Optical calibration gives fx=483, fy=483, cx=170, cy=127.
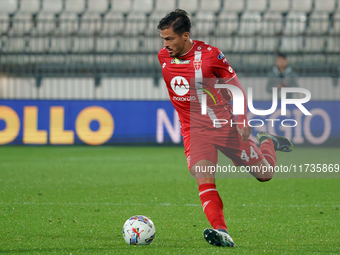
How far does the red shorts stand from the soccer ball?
0.56m

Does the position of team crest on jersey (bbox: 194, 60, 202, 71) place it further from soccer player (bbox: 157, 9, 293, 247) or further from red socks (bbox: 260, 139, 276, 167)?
red socks (bbox: 260, 139, 276, 167)

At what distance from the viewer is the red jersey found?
3.71 m

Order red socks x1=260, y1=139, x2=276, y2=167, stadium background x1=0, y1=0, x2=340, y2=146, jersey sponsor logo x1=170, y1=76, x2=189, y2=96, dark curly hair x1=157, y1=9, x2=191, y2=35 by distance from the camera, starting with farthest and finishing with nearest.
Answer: stadium background x1=0, y1=0, x2=340, y2=146 → red socks x1=260, y1=139, x2=276, y2=167 → jersey sponsor logo x1=170, y1=76, x2=189, y2=96 → dark curly hair x1=157, y1=9, x2=191, y2=35

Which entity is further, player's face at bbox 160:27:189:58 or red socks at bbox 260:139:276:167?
red socks at bbox 260:139:276:167

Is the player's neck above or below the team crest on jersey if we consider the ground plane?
above

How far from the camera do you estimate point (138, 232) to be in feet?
11.5

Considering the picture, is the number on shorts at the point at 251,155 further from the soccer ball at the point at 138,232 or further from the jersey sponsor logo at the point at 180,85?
the soccer ball at the point at 138,232

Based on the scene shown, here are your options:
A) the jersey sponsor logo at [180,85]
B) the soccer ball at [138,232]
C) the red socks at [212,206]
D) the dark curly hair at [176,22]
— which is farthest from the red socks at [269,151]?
the dark curly hair at [176,22]

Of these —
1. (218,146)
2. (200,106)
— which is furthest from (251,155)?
(200,106)

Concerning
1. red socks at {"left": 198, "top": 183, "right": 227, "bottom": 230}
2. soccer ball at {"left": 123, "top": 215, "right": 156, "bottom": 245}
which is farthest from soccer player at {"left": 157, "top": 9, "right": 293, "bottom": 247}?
soccer ball at {"left": 123, "top": 215, "right": 156, "bottom": 245}

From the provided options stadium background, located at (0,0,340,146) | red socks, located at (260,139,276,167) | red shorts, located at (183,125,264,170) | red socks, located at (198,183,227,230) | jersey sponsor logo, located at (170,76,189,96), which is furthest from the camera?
stadium background, located at (0,0,340,146)

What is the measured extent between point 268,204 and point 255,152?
1.55 metres

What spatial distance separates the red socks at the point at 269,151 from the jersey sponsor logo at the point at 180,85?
4.00ft

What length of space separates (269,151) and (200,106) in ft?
3.78
